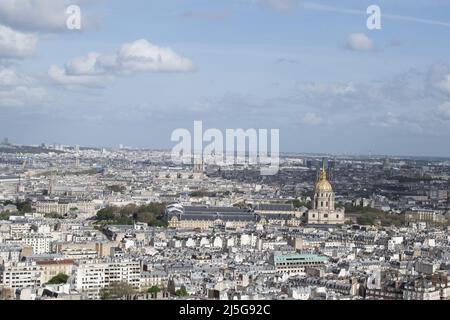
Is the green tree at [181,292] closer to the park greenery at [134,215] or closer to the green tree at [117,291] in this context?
the green tree at [117,291]

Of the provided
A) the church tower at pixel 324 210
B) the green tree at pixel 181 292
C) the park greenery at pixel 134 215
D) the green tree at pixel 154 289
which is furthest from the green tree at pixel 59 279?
the church tower at pixel 324 210

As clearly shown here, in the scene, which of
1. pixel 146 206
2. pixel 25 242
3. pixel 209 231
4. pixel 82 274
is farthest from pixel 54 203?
pixel 82 274

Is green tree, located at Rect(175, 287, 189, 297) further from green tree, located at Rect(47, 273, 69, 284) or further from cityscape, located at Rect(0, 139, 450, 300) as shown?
green tree, located at Rect(47, 273, 69, 284)

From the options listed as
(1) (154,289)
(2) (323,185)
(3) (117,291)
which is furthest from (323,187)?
(3) (117,291)

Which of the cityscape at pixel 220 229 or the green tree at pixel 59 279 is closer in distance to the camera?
the cityscape at pixel 220 229
